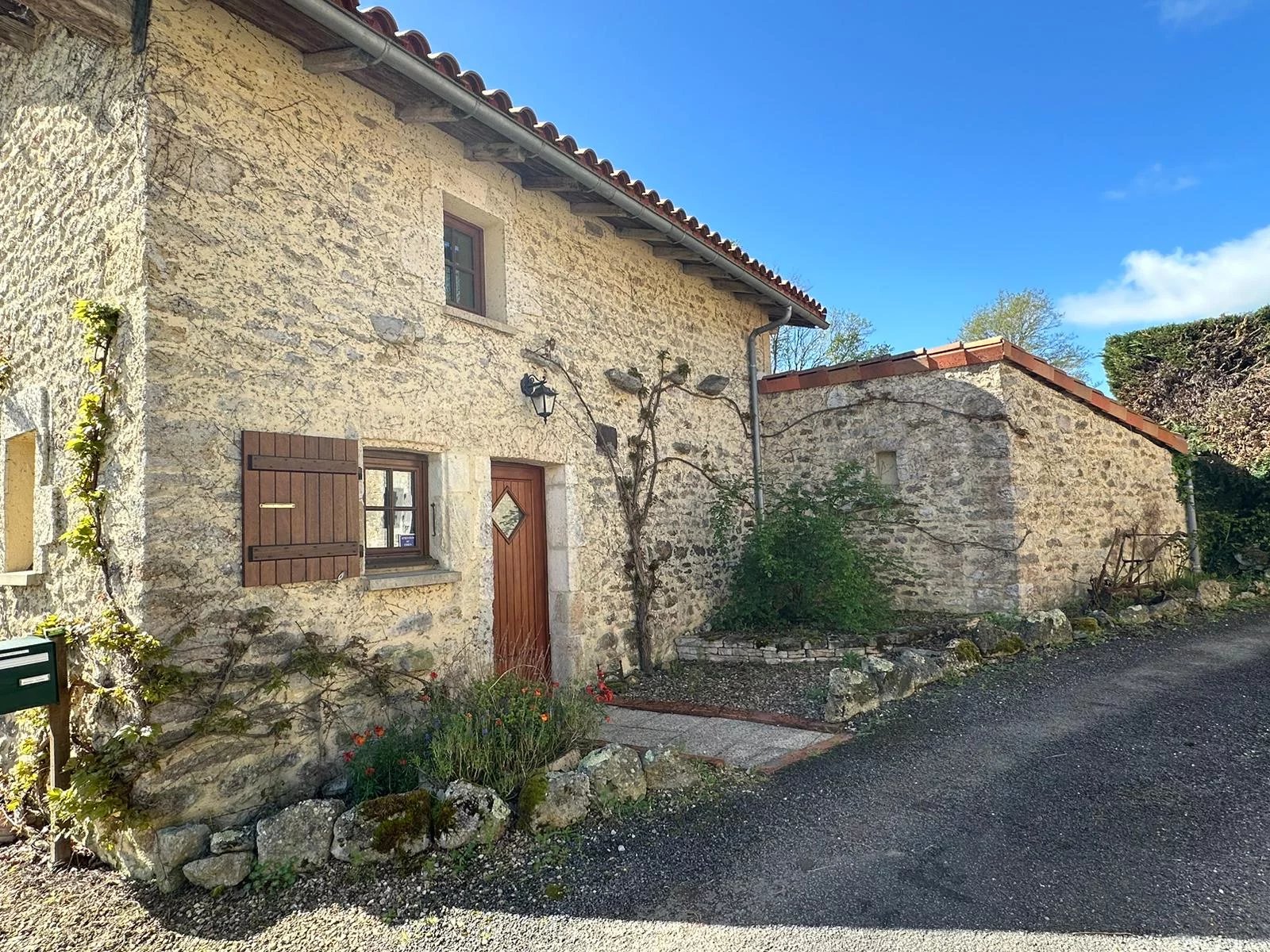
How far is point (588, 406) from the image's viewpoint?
646 centimetres

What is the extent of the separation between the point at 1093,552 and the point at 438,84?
8.54 m

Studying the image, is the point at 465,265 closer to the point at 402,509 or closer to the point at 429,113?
the point at 429,113

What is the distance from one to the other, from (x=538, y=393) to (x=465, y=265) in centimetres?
117

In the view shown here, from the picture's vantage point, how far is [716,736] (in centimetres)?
476

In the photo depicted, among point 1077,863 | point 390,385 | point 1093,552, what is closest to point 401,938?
point 1077,863

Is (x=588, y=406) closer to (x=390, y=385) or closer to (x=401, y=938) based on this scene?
(x=390, y=385)

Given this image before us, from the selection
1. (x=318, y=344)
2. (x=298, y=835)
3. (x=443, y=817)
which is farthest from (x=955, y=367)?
(x=298, y=835)

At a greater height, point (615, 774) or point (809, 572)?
point (809, 572)

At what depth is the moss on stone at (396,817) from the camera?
3291 mm

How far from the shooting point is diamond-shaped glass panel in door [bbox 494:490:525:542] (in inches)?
227

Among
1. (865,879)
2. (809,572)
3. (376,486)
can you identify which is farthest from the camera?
Answer: (809,572)

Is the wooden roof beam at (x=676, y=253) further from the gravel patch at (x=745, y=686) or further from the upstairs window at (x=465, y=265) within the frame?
the gravel patch at (x=745, y=686)

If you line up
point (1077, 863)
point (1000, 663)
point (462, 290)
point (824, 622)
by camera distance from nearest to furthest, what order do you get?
point (1077, 863)
point (462, 290)
point (1000, 663)
point (824, 622)

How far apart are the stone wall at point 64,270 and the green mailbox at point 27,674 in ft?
1.10
